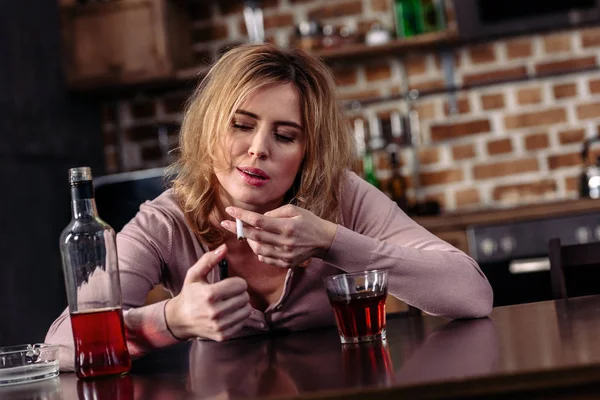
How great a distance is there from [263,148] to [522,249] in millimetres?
1666

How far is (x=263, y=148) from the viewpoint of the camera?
159cm

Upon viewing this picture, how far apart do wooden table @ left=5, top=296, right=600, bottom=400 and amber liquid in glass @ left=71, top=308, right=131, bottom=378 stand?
2 centimetres

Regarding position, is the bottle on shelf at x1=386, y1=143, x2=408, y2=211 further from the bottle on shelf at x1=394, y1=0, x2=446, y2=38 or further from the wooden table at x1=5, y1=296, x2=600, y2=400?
the wooden table at x1=5, y1=296, x2=600, y2=400

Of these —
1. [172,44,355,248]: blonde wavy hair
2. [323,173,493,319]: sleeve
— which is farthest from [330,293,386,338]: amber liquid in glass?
[172,44,355,248]: blonde wavy hair

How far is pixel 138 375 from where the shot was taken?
1151 millimetres

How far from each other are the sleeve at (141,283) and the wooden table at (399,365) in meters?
0.04

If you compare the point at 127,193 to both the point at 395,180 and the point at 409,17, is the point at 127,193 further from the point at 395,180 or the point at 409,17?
the point at 409,17

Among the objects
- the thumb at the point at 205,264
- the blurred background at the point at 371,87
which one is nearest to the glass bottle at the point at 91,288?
the thumb at the point at 205,264

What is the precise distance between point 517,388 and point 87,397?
48 cm

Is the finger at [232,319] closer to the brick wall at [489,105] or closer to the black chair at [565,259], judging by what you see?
the black chair at [565,259]

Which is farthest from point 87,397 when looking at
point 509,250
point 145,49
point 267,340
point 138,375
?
point 145,49

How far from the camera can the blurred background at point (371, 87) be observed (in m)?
3.36

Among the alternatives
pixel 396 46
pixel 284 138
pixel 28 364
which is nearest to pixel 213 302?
pixel 28 364

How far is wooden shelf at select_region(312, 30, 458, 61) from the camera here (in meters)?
3.39
